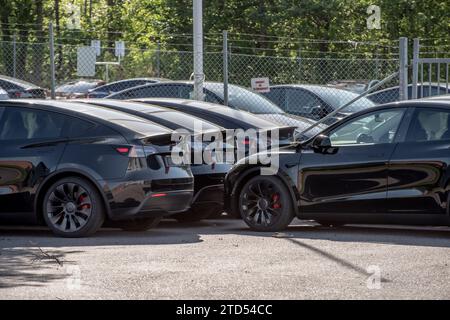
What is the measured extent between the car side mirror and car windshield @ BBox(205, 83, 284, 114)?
22.4ft

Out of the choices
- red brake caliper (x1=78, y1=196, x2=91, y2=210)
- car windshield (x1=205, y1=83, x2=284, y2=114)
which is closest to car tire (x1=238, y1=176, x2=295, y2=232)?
red brake caliper (x1=78, y1=196, x2=91, y2=210)

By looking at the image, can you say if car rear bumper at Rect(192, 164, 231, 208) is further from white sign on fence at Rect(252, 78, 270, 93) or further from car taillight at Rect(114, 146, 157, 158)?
white sign on fence at Rect(252, 78, 270, 93)

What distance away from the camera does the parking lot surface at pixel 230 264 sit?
26.3 feet

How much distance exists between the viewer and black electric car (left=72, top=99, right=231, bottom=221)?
13.0 m

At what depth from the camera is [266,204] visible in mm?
12406

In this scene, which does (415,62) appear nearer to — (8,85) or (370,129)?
(370,129)

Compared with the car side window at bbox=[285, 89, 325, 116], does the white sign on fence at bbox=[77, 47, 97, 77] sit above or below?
above

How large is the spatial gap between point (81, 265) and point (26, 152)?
290 centimetres

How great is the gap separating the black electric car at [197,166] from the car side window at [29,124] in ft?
3.37

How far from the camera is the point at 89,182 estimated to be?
11.7 meters

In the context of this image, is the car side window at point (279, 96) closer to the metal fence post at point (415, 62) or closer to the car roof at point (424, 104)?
the metal fence post at point (415, 62)

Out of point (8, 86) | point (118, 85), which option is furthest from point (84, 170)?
point (118, 85)
